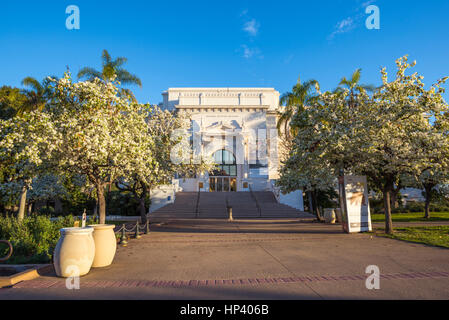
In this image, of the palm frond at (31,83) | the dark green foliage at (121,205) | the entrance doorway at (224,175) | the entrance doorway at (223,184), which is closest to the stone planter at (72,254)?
the palm frond at (31,83)

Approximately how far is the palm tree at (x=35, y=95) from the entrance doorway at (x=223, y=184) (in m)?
24.1

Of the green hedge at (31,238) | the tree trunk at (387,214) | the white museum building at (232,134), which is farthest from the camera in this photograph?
the white museum building at (232,134)

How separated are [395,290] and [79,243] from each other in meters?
6.24

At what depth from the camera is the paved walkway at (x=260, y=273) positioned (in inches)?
206

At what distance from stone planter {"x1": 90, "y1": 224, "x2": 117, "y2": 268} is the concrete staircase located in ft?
52.4

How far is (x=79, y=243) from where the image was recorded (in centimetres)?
654

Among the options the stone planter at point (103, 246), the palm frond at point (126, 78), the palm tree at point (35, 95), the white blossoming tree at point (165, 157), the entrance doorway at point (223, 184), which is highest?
the palm frond at point (126, 78)

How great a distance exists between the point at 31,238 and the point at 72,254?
4.63 meters

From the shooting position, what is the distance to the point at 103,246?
24.6 feet

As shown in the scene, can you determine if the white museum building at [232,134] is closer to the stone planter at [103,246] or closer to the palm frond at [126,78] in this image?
the palm frond at [126,78]

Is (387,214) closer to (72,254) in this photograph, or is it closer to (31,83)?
(72,254)

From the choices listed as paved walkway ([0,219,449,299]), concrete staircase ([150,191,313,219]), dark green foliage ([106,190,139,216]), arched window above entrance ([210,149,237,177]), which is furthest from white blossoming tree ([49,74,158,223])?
arched window above entrance ([210,149,237,177])

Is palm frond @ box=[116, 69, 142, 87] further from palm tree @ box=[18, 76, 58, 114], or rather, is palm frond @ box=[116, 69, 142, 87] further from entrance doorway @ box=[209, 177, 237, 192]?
entrance doorway @ box=[209, 177, 237, 192]
